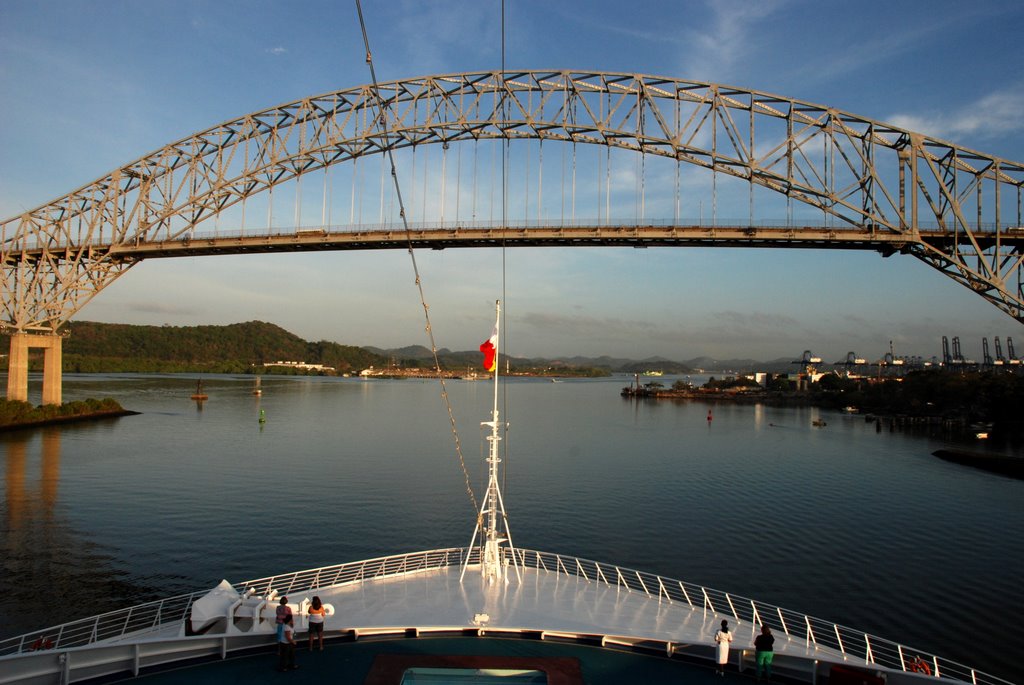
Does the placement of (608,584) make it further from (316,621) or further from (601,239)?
(601,239)

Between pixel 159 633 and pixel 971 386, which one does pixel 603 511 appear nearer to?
pixel 159 633

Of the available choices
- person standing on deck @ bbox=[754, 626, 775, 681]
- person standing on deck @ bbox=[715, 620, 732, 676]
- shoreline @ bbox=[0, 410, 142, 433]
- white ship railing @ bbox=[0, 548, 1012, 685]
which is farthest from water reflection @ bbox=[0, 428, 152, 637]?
shoreline @ bbox=[0, 410, 142, 433]

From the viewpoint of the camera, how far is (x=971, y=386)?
78.1 metres

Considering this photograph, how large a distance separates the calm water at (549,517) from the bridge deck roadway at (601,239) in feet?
41.2

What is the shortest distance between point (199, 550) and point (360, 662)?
15.4 m

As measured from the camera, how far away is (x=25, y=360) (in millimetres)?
46375

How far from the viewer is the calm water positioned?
18.6 meters

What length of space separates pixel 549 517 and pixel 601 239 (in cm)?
1401

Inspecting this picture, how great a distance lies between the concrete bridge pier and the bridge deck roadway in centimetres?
1352

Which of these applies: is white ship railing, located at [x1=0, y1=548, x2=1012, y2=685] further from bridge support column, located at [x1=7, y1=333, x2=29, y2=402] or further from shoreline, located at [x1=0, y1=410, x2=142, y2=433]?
shoreline, located at [x1=0, y1=410, x2=142, y2=433]

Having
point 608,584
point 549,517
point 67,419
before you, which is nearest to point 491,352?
point 608,584

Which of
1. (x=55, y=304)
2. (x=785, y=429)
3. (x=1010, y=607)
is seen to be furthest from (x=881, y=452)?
(x=55, y=304)

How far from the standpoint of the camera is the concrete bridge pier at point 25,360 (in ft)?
146

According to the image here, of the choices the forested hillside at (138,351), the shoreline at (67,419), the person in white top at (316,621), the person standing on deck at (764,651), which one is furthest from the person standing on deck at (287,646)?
the forested hillside at (138,351)
